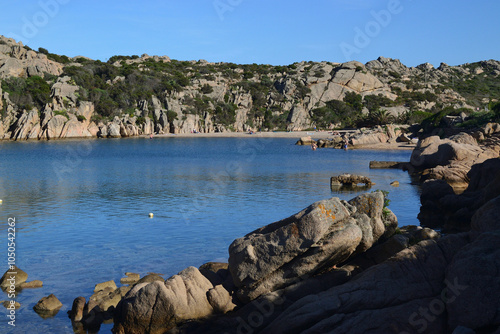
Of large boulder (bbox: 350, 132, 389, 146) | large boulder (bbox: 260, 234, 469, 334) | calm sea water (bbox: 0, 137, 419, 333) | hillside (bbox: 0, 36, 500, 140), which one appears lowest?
calm sea water (bbox: 0, 137, 419, 333)

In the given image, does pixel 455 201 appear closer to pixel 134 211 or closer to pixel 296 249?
pixel 296 249

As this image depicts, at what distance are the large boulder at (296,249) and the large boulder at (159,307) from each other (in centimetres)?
130

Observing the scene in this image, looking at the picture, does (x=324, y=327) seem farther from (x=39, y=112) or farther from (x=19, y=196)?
(x=39, y=112)

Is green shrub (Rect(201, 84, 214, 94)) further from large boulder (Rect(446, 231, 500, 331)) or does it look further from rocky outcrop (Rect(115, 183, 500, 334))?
large boulder (Rect(446, 231, 500, 331))

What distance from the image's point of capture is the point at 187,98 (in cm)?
16112

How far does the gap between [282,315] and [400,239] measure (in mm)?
5044

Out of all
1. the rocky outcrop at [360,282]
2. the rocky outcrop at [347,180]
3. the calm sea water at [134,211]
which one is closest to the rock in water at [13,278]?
the calm sea water at [134,211]

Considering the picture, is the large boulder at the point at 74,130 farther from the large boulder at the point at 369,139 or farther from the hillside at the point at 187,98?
the large boulder at the point at 369,139

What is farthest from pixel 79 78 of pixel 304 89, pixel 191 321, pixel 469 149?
pixel 191 321

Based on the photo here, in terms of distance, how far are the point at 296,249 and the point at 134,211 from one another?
2116 centimetres

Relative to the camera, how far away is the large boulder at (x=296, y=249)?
13.5m

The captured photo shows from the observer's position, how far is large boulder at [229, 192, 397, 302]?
13523 mm

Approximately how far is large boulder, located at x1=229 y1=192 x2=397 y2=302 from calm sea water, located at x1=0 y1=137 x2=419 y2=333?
18.9ft

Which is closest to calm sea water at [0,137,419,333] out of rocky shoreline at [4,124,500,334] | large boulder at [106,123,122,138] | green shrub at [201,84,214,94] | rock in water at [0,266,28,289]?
rock in water at [0,266,28,289]
